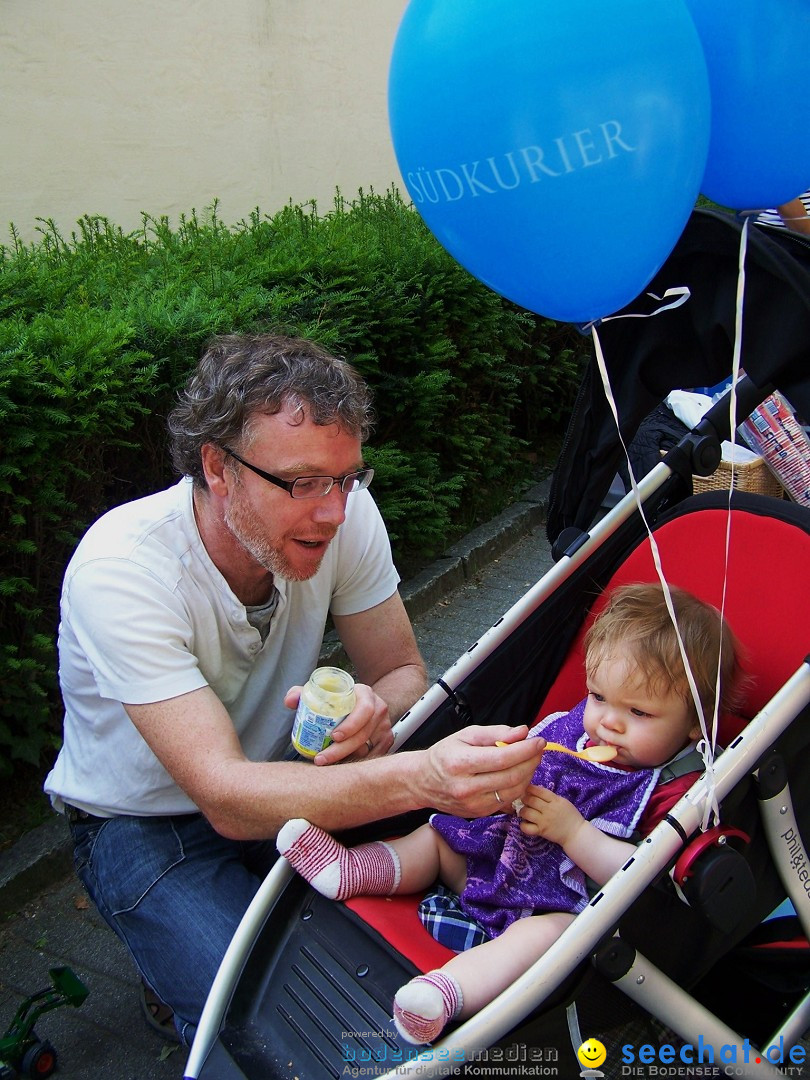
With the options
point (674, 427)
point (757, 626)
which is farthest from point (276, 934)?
point (674, 427)

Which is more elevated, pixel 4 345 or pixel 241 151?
pixel 241 151

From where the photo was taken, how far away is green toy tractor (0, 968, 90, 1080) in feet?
7.35

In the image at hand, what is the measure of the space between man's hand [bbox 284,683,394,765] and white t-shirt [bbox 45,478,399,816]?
0.84ft

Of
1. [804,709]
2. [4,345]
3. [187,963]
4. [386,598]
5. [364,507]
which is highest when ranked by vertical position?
[4,345]

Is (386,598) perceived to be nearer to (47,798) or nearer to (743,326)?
(743,326)

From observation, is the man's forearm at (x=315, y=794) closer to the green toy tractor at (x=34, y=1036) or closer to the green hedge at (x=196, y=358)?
the green toy tractor at (x=34, y=1036)

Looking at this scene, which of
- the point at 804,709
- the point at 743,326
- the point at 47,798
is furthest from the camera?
the point at 47,798

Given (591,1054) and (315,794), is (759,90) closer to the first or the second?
(315,794)

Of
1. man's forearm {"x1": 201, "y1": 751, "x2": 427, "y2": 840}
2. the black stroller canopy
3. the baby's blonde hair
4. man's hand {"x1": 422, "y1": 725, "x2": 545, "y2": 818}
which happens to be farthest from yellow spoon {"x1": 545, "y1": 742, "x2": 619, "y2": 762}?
the black stroller canopy

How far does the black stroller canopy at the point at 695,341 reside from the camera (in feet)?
7.28

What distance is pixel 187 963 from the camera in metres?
2.04

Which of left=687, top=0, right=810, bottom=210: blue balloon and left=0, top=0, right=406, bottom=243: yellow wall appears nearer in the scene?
left=687, top=0, right=810, bottom=210: blue balloon

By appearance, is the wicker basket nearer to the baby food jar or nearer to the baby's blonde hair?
the baby's blonde hair

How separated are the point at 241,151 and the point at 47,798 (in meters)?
4.55
